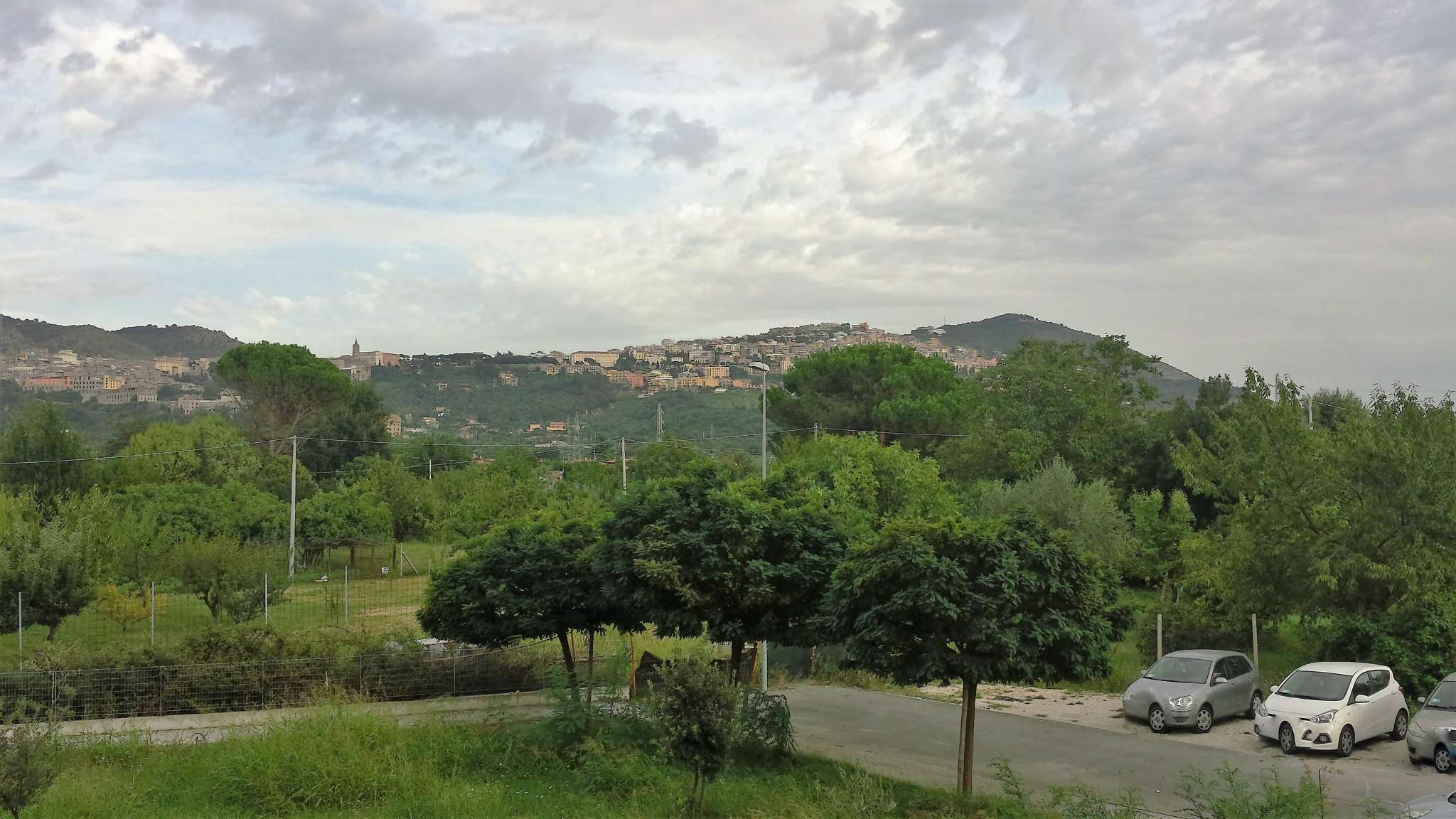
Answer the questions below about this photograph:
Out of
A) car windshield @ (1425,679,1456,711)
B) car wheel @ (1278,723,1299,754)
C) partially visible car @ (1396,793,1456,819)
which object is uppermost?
partially visible car @ (1396,793,1456,819)

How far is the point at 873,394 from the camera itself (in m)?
63.2

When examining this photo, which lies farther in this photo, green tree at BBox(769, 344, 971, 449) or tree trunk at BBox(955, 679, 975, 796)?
green tree at BBox(769, 344, 971, 449)

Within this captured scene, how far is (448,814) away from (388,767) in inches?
74.7

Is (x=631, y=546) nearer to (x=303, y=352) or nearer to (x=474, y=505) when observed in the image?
(x=474, y=505)

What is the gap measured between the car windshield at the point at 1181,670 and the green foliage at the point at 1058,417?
24.4m

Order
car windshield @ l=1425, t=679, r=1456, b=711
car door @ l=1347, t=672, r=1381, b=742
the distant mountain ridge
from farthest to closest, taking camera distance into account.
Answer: the distant mountain ridge, car door @ l=1347, t=672, r=1381, b=742, car windshield @ l=1425, t=679, r=1456, b=711

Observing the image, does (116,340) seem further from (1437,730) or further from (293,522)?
(1437,730)

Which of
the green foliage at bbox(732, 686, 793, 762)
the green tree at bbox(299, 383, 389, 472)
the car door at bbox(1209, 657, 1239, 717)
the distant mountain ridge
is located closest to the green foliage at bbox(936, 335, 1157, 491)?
the car door at bbox(1209, 657, 1239, 717)

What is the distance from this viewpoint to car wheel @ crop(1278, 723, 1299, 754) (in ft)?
57.9

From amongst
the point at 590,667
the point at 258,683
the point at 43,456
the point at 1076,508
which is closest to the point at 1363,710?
the point at 590,667

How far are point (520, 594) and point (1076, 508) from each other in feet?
73.9

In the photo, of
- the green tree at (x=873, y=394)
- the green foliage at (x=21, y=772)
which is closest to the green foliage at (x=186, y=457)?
the green tree at (x=873, y=394)

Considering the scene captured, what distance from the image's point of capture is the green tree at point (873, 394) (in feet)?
193

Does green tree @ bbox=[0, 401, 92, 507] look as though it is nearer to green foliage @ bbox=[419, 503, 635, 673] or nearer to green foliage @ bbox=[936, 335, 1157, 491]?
green foliage @ bbox=[419, 503, 635, 673]
